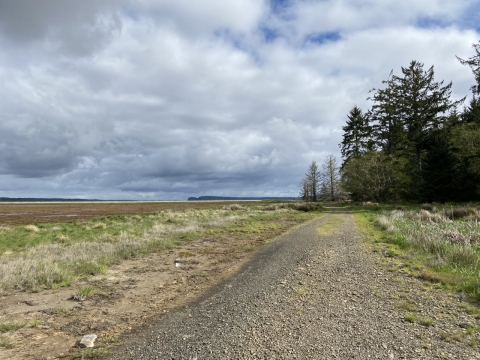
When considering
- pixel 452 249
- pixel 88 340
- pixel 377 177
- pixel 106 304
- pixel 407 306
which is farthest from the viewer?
pixel 377 177

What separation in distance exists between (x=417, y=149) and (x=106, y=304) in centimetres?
5115

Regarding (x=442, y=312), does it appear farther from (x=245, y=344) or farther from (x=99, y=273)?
(x=99, y=273)

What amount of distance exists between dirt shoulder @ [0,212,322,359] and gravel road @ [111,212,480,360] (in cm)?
75

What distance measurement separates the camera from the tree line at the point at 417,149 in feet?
121

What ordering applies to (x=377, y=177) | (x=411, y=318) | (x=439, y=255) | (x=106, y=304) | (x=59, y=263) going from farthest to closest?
(x=377, y=177), (x=59, y=263), (x=439, y=255), (x=106, y=304), (x=411, y=318)

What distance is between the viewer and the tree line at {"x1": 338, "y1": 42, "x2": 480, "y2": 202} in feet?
121

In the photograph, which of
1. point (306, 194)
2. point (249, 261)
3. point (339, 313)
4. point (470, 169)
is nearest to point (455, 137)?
point (470, 169)

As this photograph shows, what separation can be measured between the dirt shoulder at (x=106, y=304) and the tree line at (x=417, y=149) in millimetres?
34956

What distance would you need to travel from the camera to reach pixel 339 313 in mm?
6082

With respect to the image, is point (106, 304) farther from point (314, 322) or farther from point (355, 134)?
point (355, 134)

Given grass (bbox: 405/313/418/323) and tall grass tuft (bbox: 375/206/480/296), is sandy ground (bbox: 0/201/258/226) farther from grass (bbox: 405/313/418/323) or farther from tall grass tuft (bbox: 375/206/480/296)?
grass (bbox: 405/313/418/323)

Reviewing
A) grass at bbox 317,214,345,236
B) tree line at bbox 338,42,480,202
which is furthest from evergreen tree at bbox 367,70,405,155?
grass at bbox 317,214,345,236

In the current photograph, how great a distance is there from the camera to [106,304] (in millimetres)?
7762

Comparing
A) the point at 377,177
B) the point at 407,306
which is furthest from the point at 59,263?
the point at 377,177
